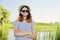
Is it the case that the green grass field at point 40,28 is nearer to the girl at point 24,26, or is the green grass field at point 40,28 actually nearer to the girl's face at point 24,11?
the girl at point 24,26

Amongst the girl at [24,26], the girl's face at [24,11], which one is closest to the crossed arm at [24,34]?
the girl at [24,26]

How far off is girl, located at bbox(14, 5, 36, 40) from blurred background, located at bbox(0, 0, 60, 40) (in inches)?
1.9

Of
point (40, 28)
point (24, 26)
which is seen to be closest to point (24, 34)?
point (24, 26)

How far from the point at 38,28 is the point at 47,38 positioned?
0.16m

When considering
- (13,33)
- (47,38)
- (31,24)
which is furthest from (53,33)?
(13,33)

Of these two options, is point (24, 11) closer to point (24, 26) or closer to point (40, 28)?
point (24, 26)

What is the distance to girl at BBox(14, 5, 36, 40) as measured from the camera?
6.84ft

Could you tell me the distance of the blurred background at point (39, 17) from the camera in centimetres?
214

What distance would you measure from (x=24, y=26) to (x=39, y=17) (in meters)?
0.22

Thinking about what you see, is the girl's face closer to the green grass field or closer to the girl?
the girl

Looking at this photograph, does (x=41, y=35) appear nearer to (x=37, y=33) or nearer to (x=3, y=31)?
(x=37, y=33)

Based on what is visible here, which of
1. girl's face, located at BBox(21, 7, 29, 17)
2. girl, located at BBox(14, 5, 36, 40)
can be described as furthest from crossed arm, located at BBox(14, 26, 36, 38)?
girl's face, located at BBox(21, 7, 29, 17)

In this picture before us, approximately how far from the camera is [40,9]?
2203 millimetres

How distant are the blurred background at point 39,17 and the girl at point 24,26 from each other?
0.05 meters
